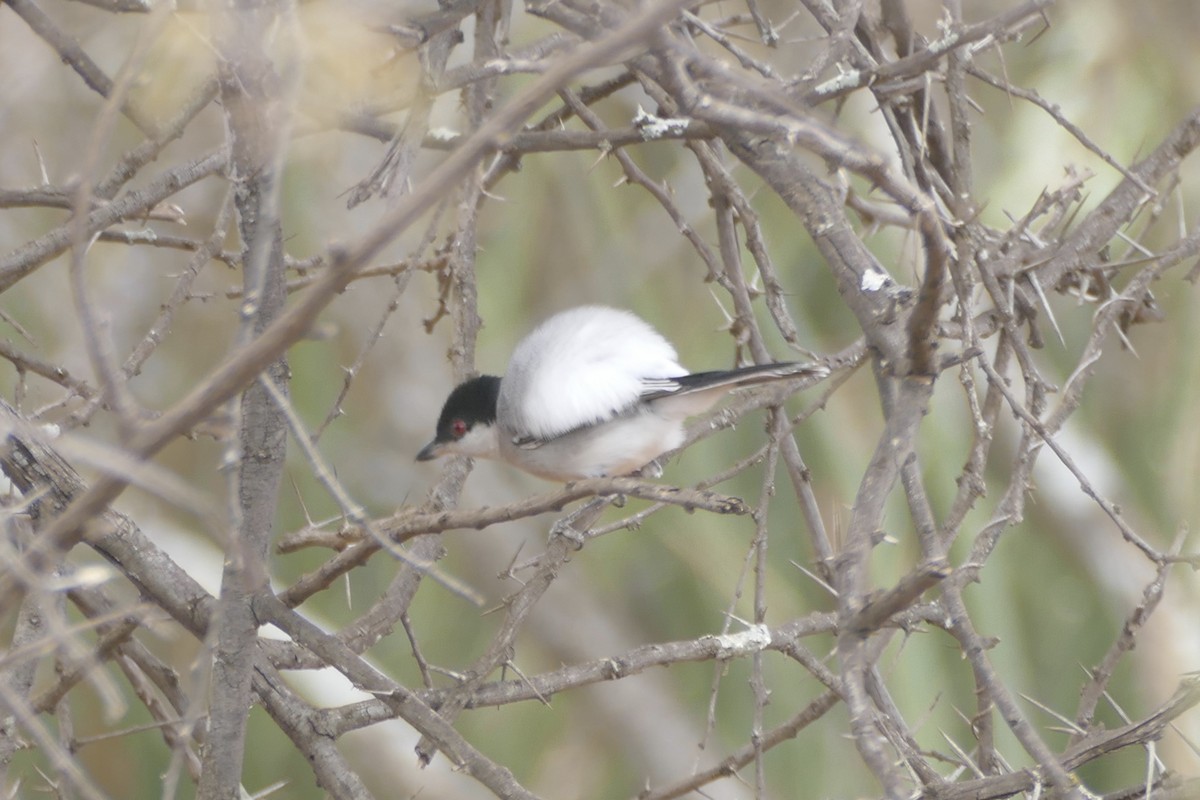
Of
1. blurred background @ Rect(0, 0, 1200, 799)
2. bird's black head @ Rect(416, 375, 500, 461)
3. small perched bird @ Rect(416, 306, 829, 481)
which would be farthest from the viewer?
blurred background @ Rect(0, 0, 1200, 799)

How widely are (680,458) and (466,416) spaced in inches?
53.5

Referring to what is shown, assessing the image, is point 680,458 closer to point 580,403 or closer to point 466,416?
point 466,416

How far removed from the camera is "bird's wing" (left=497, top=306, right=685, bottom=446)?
3.13 m

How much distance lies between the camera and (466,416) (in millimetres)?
3385

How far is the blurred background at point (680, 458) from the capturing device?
16.2 feet

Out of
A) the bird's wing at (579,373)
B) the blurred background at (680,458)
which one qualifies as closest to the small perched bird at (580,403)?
the bird's wing at (579,373)

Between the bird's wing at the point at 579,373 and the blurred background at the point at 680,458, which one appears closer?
the bird's wing at the point at 579,373

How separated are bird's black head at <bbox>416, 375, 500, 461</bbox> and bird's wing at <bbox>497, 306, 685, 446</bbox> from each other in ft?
0.24

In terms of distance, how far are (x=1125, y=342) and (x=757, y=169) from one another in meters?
1.45

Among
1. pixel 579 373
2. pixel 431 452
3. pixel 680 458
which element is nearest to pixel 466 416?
pixel 431 452

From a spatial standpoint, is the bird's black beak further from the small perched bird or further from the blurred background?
the blurred background

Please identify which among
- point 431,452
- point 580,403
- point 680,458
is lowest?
point 580,403

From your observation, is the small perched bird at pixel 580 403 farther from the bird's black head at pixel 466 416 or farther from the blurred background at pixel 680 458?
the blurred background at pixel 680 458

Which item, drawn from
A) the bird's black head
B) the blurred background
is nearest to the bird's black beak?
the bird's black head
